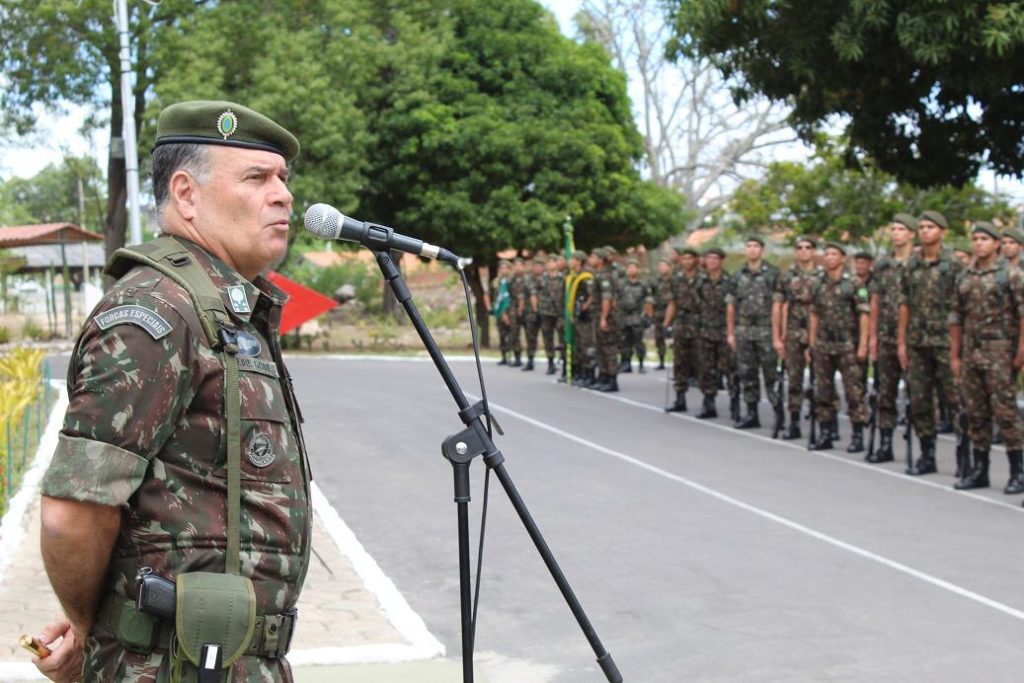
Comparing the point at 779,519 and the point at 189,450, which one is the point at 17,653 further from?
the point at 779,519

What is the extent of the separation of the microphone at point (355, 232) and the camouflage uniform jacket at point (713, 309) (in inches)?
534

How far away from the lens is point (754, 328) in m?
15.3

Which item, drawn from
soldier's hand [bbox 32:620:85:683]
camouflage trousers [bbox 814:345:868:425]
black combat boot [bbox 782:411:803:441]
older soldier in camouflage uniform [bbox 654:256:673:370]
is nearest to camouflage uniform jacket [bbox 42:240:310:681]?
soldier's hand [bbox 32:620:85:683]

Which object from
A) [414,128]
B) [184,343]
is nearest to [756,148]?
[414,128]

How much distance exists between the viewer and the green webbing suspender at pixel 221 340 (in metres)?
2.68

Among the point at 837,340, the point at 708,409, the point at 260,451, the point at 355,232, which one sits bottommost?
the point at 708,409

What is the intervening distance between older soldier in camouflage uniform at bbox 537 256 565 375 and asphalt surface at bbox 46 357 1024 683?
858cm

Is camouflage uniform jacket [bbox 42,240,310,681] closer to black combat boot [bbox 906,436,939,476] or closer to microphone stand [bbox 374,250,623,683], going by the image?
microphone stand [bbox 374,250,623,683]

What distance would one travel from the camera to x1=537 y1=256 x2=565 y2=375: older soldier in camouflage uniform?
2386cm

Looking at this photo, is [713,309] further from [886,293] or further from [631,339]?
[631,339]

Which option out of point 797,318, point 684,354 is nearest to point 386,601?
point 797,318

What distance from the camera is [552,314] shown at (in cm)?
2405

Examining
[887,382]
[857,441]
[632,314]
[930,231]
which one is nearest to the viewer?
[930,231]

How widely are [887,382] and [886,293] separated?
3.26 ft
